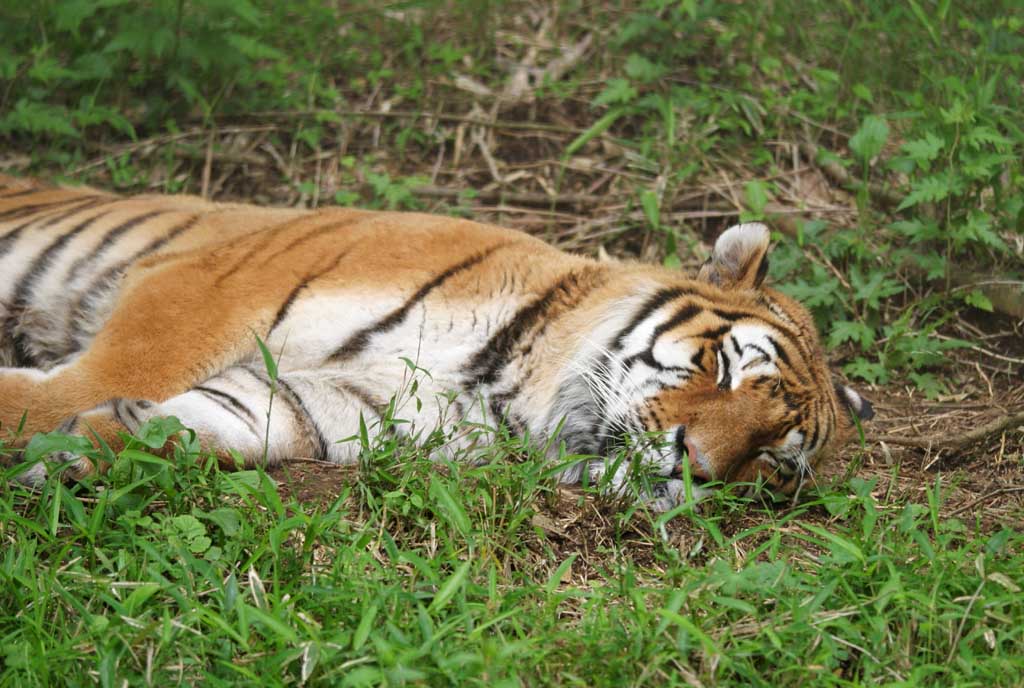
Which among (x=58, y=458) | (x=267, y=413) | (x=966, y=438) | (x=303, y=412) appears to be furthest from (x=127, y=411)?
(x=966, y=438)

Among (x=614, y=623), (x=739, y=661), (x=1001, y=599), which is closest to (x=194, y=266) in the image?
(x=614, y=623)

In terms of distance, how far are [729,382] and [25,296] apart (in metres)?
2.26

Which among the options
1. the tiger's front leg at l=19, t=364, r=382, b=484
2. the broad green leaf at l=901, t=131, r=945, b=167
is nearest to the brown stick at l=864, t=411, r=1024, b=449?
the broad green leaf at l=901, t=131, r=945, b=167

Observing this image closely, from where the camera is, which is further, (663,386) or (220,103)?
(220,103)

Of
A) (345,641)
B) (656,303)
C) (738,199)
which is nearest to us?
(345,641)

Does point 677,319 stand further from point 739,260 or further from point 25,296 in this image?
point 25,296

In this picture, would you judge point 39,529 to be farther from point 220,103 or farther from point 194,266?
point 220,103

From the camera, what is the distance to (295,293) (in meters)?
2.90

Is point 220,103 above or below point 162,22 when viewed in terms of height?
below

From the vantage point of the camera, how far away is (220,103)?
5.12 metres

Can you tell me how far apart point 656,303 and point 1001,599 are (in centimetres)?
127

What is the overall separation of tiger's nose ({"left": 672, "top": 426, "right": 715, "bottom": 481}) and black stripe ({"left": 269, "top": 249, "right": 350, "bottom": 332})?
3.68 feet

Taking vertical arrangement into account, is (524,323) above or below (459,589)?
above

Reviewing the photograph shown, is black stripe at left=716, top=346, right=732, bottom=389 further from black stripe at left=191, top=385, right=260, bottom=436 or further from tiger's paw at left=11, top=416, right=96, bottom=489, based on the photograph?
tiger's paw at left=11, top=416, right=96, bottom=489
